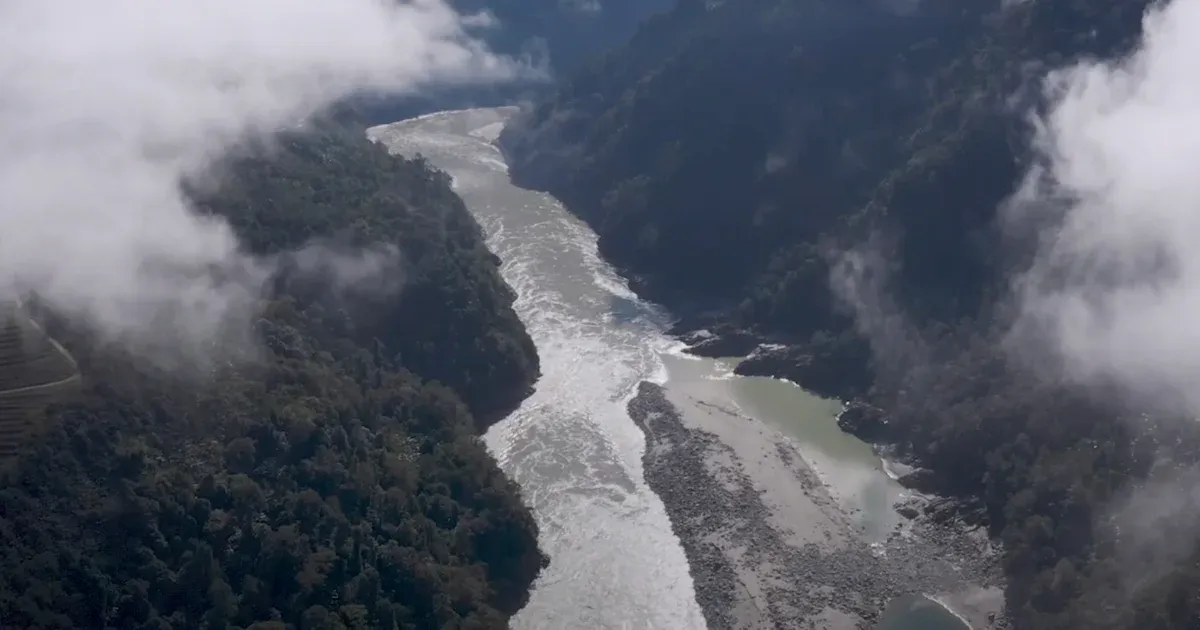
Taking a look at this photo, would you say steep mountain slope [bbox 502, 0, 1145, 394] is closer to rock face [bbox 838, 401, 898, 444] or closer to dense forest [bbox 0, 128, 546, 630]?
rock face [bbox 838, 401, 898, 444]

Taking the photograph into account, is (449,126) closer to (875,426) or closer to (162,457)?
(875,426)

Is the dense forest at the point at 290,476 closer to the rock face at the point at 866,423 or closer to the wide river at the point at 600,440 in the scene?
the wide river at the point at 600,440

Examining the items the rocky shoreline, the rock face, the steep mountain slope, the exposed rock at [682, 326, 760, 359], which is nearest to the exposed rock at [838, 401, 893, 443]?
the rock face

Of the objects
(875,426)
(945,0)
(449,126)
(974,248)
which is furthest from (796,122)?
(449,126)

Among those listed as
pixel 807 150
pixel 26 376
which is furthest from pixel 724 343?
pixel 26 376

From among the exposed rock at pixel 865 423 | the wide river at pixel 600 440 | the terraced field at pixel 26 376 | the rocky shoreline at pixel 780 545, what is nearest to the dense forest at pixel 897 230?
the exposed rock at pixel 865 423

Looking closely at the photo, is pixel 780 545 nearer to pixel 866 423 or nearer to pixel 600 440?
pixel 866 423
